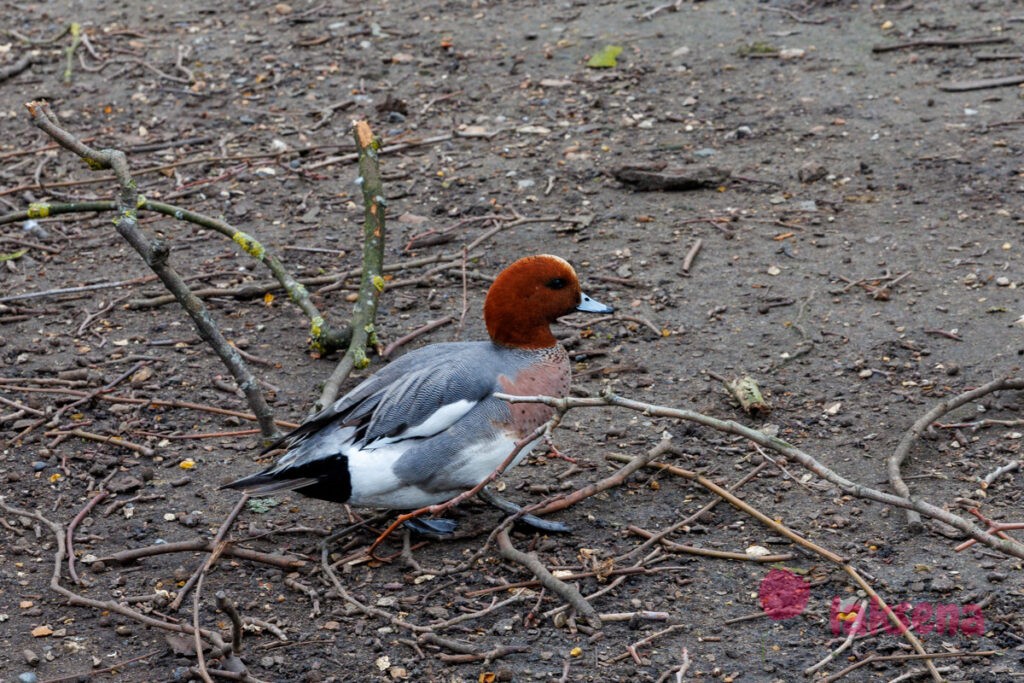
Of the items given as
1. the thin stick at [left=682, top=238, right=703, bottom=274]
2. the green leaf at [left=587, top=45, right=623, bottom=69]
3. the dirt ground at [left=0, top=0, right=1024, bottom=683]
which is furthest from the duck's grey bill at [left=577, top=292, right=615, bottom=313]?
the green leaf at [left=587, top=45, right=623, bottom=69]

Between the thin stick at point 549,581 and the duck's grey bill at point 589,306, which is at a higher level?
the duck's grey bill at point 589,306

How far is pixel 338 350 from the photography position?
513cm

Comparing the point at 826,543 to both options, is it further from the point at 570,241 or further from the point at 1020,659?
the point at 570,241

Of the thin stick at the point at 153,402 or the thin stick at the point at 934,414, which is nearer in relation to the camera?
the thin stick at the point at 934,414

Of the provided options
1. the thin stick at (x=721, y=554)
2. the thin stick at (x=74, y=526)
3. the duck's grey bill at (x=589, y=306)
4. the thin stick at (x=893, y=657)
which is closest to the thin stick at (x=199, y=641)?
the thin stick at (x=74, y=526)

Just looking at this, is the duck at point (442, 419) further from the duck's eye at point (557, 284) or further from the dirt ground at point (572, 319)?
the dirt ground at point (572, 319)

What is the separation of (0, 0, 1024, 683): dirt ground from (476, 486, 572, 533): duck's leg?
49 millimetres

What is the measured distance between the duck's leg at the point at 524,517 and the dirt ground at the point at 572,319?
0.16ft

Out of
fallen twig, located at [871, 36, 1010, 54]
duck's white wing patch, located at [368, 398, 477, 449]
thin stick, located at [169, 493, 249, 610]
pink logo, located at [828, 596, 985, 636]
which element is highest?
duck's white wing patch, located at [368, 398, 477, 449]

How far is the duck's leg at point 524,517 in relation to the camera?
400 centimetres

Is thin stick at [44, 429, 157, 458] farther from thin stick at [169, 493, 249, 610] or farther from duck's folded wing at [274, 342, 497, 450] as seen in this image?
duck's folded wing at [274, 342, 497, 450]

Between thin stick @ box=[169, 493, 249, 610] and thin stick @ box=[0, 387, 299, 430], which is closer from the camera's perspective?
thin stick @ box=[169, 493, 249, 610]

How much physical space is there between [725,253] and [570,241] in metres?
0.74

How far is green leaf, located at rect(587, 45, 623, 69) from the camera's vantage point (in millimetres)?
7469
